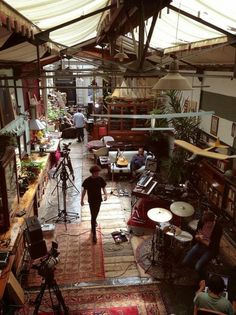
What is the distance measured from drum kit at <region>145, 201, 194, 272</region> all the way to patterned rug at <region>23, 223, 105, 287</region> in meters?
1.13

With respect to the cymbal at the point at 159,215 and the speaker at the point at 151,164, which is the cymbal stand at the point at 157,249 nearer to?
the cymbal at the point at 159,215

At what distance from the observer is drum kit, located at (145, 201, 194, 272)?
213 inches

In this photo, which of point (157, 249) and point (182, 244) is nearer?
point (182, 244)

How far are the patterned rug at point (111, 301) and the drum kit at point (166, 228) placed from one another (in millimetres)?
733

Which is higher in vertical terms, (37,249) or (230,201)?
(230,201)

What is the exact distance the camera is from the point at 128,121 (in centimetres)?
1280

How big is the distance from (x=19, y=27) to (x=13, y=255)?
10.3ft

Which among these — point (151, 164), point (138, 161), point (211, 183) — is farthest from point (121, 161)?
point (211, 183)

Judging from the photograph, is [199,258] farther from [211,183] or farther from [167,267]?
[211,183]

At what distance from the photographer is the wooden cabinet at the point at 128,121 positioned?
12492 mm

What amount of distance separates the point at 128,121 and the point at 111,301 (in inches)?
349

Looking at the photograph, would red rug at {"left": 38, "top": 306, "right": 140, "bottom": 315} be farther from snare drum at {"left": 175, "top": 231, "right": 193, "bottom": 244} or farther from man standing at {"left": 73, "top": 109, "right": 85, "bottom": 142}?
man standing at {"left": 73, "top": 109, "right": 85, "bottom": 142}

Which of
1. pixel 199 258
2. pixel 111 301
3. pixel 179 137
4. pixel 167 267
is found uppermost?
pixel 179 137

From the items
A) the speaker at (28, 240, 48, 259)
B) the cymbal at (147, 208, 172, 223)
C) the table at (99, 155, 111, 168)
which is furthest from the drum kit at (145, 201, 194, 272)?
the table at (99, 155, 111, 168)
